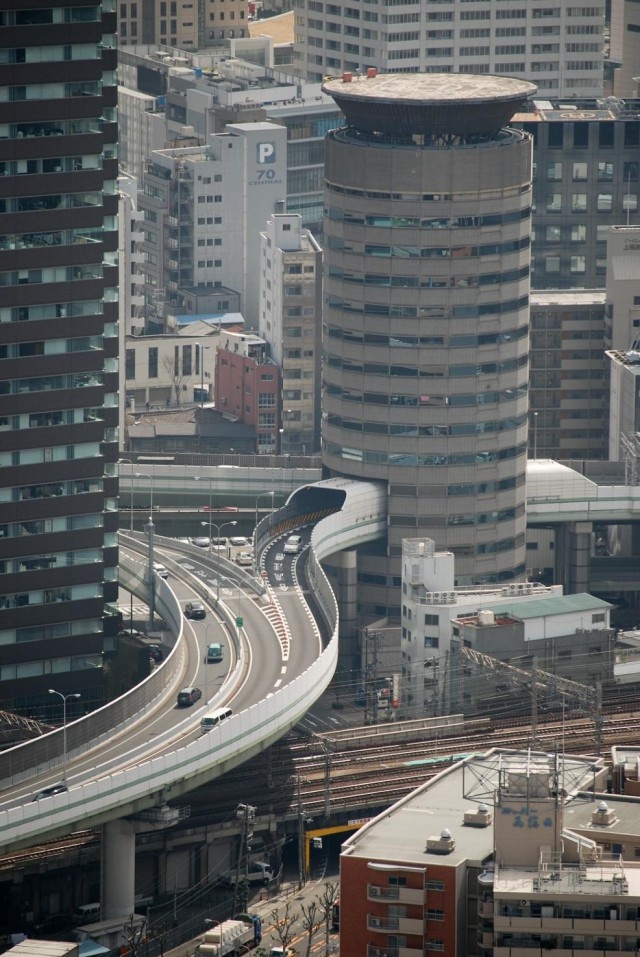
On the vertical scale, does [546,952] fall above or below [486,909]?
below

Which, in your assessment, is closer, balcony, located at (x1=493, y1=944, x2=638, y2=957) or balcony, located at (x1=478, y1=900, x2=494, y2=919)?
balcony, located at (x1=493, y1=944, x2=638, y2=957)

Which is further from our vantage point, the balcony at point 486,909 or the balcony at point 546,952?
the balcony at point 486,909

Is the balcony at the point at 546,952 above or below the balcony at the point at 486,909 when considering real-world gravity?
below

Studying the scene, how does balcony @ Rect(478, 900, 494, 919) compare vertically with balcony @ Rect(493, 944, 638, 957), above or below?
above

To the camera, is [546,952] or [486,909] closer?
[546,952]
